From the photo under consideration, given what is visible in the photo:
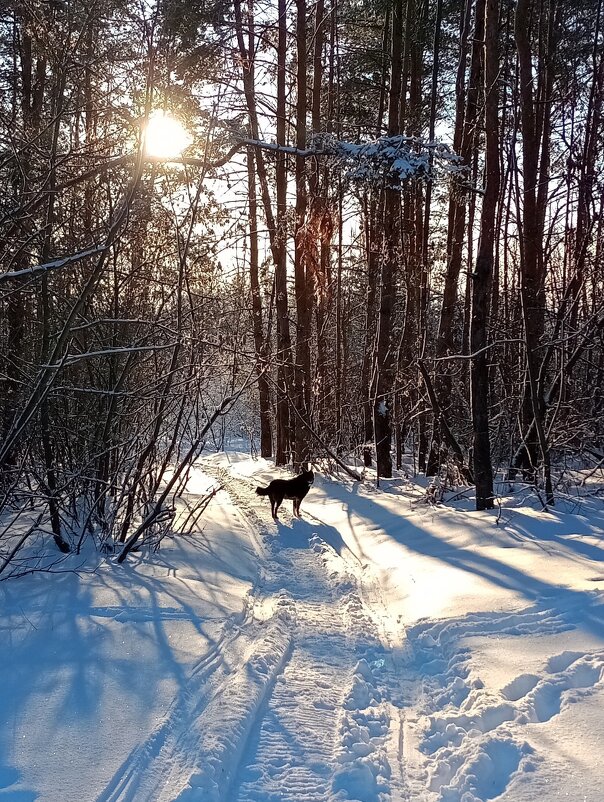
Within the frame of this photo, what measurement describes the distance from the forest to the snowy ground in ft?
4.27

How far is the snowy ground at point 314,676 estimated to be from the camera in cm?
330

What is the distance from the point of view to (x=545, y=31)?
15.7m

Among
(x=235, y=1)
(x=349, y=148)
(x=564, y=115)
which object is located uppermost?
(x=235, y=1)

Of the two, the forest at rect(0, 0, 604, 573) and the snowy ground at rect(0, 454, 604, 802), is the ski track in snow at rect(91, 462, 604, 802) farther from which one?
the forest at rect(0, 0, 604, 573)

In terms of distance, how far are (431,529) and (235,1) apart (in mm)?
11734

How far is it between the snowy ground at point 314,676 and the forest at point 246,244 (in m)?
1.30

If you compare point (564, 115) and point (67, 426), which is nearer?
point (67, 426)

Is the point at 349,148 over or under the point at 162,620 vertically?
over

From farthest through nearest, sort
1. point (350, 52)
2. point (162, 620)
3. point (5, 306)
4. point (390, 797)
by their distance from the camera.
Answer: point (350, 52) < point (5, 306) < point (162, 620) < point (390, 797)

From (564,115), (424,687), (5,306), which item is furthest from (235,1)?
(424,687)

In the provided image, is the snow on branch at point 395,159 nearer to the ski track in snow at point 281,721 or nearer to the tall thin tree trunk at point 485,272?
the tall thin tree trunk at point 485,272

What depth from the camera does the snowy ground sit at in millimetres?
3305

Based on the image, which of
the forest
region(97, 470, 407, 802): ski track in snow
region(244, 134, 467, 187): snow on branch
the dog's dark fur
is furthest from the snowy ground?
region(244, 134, 467, 187): snow on branch

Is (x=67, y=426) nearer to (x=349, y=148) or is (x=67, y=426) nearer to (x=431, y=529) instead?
(x=431, y=529)
